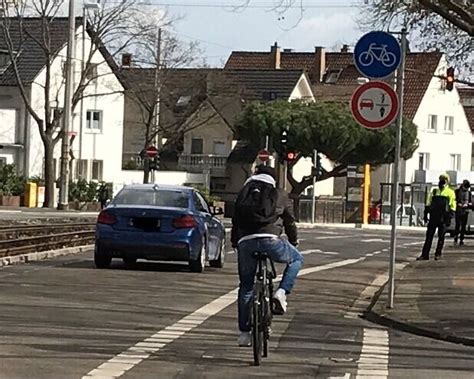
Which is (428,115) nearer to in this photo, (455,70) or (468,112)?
(468,112)

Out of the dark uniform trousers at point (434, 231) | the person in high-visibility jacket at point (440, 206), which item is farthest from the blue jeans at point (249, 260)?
the dark uniform trousers at point (434, 231)

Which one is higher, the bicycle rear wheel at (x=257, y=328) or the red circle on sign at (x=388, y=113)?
the red circle on sign at (x=388, y=113)

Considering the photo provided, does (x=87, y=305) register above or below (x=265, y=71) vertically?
below

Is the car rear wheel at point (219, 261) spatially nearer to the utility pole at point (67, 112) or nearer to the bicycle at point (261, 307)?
the bicycle at point (261, 307)

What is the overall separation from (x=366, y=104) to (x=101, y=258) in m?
6.31

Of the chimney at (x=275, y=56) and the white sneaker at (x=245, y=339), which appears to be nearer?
the white sneaker at (x=245, y=339)

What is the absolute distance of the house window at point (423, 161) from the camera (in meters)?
82.9

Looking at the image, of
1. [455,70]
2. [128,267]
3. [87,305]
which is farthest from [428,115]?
[87,305]

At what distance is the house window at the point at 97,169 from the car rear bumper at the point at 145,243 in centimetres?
5220

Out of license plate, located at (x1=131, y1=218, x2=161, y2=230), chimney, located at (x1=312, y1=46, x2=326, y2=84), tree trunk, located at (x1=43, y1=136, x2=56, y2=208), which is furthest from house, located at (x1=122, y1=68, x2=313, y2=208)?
license plate, located at (x1=131, y1=218, x2=161, y2=230)

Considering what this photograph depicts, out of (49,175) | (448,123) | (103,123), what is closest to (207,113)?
(103,123)

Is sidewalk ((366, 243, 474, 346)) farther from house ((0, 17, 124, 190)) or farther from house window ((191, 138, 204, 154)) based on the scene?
house window ((191, 138, 204, 154))

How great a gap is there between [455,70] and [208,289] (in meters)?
9.76

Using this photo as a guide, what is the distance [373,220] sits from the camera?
6519 cm
